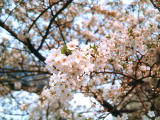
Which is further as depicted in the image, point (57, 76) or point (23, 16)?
point (23, 16)

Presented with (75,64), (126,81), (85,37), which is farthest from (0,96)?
(75,64)

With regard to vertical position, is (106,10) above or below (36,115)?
above

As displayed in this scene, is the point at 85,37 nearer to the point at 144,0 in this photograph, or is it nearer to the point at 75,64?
the point at 144,0

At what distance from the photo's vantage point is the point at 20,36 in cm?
421

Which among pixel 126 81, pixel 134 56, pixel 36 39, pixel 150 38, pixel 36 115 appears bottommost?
pixel 36 115

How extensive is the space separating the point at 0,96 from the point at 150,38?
5.97 metres

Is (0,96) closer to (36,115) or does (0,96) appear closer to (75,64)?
(36,115)

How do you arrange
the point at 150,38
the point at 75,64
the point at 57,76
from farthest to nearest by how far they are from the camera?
the point at 150,38
the point at 57,76
the point at 75,64

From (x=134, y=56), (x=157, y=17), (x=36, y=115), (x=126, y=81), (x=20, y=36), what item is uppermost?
(x=20, y=36)

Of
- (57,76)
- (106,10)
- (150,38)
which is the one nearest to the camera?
(57,76)

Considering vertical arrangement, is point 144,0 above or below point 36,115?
above

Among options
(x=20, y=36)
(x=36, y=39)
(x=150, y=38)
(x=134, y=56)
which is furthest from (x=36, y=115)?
(x=150, y=38)

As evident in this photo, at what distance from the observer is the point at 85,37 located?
649 cm

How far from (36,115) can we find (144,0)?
5.26m
